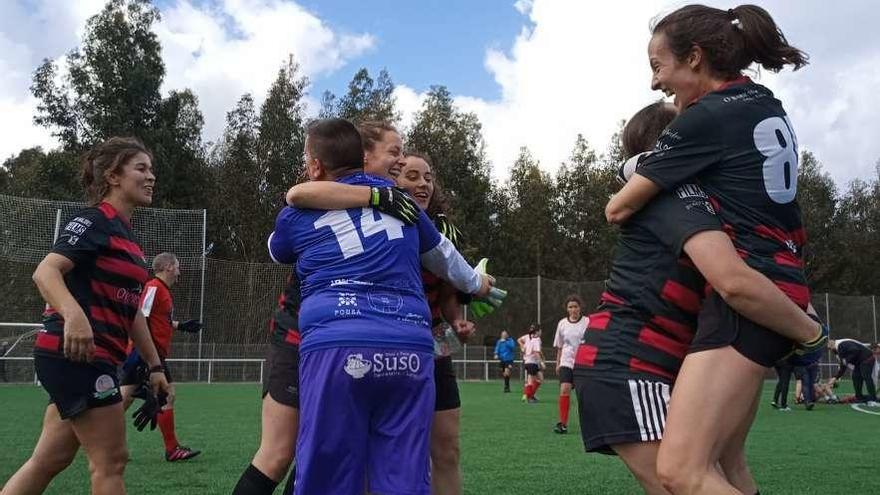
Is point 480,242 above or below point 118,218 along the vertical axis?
above

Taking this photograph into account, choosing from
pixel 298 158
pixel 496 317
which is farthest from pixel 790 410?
pixel 298 158

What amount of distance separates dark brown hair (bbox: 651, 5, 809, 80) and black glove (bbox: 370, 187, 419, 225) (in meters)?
1.15

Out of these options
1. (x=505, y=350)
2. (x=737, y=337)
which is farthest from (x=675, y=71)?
(x=505, y=350)

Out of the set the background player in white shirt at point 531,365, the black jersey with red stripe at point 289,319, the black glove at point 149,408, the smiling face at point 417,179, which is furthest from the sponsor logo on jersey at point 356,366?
the background player in white shirt at point 531,365

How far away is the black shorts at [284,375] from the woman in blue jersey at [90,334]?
73 cm

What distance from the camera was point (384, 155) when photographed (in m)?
4.01

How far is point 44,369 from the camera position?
13.2 feet

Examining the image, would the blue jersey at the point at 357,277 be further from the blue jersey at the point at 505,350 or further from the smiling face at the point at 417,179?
the blue jersey at the point at 505,350

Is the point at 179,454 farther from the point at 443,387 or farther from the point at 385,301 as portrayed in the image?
the point at 385,301

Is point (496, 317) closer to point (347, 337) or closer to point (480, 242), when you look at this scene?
point (480, 242)

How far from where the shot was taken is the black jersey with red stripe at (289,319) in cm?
409

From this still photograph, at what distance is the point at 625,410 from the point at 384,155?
1882mm

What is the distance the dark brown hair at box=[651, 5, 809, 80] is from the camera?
270 centimetres

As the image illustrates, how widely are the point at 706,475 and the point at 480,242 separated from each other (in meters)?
44.6
